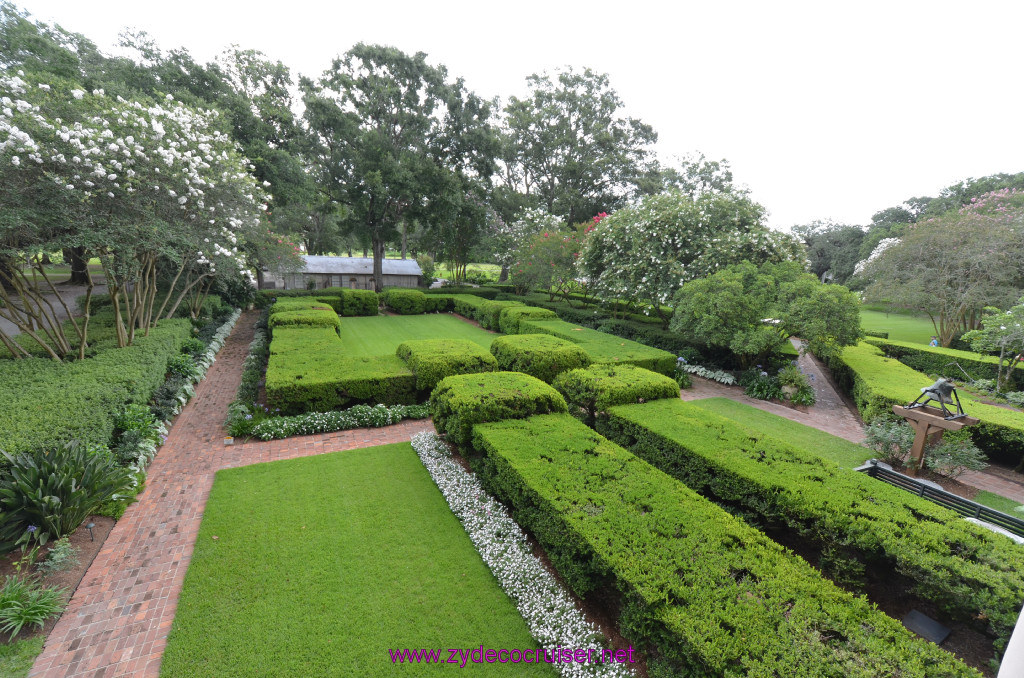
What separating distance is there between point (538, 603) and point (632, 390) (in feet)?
13.5

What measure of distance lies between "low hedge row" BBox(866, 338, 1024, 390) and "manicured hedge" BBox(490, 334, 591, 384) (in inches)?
402

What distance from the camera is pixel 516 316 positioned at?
56.0ft

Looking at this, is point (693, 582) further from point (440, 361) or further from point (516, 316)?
point (516, 316)

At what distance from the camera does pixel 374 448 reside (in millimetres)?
7207

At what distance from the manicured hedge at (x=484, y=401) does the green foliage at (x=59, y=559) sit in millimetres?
4375

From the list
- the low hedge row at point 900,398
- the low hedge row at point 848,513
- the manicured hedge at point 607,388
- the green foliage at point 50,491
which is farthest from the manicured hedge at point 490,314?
the green foliage at point 50,491

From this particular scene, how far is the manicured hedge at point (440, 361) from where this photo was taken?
9.04 meters

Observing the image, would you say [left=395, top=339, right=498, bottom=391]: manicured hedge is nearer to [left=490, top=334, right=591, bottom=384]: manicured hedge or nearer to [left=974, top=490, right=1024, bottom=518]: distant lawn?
[left=490, top=334, right=591, bottom=384]: manicured hedge

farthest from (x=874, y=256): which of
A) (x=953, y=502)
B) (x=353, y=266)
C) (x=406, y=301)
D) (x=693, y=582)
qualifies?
(x=353, y=266)

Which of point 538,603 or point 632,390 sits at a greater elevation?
point 632,390

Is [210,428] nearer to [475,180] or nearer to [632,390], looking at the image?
[632,390]

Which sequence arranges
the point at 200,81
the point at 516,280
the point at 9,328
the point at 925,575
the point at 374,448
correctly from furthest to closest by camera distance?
the point at 516,280
the point at 200,81
the point at 9,328
the point at 374,448
the point at 925,575

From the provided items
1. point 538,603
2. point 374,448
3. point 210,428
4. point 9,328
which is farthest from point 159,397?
point 9,328

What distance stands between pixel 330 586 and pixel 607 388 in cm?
493
